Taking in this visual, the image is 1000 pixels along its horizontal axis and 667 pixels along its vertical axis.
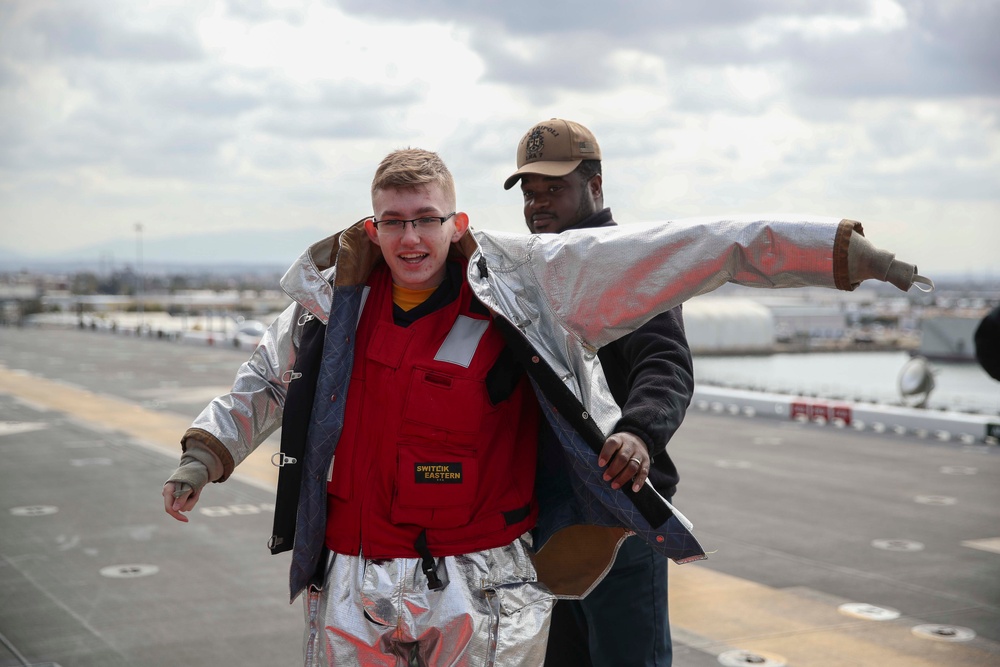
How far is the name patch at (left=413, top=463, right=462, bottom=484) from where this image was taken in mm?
2844

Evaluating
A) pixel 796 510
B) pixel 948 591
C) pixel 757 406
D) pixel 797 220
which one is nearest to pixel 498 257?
pixel 797 220

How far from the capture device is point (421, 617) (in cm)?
282

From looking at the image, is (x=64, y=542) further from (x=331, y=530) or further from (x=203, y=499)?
(x=331, y=530)

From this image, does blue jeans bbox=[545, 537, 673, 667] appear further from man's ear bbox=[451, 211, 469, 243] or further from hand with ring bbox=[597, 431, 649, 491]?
man's ear bbox=[451, 211, 469, 243]

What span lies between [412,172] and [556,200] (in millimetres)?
1174

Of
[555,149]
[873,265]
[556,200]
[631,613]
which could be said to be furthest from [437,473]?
[555,149]

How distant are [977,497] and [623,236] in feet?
30.0

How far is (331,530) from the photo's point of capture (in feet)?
9.78

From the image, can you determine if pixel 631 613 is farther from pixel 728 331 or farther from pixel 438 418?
pixel 728 331

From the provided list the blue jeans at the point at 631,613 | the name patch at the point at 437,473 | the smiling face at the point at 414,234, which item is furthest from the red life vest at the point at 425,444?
the blue jeans at the point at 631,613

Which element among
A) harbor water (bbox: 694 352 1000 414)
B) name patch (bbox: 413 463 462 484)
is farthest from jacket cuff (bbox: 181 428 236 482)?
harbor water (bbox: 694 352 1000 414)

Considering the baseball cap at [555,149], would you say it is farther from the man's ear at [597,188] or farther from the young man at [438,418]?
the young man at [438,418]

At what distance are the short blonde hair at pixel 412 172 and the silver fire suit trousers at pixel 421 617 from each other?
995mm

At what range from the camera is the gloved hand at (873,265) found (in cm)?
250
